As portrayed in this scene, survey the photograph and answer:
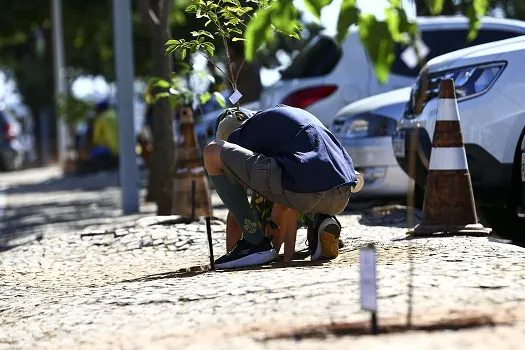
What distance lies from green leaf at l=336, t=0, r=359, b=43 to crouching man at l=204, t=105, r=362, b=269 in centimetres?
208

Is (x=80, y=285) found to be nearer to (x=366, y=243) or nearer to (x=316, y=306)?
(x=366, y=243)

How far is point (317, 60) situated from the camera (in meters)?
11.5

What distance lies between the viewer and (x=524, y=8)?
1794 centimetres

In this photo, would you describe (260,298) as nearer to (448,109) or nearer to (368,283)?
(368,283)

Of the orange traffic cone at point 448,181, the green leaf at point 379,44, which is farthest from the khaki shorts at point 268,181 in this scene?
the green leaf at point 379,44

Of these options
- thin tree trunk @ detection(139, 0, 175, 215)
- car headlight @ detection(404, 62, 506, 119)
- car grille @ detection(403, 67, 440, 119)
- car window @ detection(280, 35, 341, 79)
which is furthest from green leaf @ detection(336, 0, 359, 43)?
thin tree trunk @ detection(139, 0, 175, 215)

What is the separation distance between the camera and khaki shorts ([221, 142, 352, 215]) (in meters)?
6.36

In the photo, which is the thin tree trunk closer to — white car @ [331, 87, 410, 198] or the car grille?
white car @ [331, 87, 410, 198]

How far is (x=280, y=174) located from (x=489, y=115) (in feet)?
6.60

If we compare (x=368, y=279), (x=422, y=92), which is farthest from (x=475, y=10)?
(x=422, y=92)

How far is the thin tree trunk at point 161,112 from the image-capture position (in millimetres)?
11781

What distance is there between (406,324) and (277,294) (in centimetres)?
92

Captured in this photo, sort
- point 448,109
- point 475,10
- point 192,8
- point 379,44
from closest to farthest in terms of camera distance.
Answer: point 379,44 → point 475,10 → point 448,109 → point 192,8

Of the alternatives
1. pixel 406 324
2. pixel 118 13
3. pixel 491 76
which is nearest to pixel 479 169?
pixel 491 76
